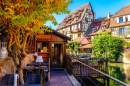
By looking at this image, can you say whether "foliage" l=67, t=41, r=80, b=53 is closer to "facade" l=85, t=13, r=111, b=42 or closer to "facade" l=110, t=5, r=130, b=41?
"facade" l=85, t=13, r=111, b=42

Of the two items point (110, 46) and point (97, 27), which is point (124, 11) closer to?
point (97, 27)

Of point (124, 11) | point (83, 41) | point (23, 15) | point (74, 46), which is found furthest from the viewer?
point (74, 46)

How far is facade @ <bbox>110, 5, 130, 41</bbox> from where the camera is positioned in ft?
77.1

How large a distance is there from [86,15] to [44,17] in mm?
29416

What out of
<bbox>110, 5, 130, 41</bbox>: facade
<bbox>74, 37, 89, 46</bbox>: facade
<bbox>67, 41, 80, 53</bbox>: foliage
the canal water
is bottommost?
the canal water

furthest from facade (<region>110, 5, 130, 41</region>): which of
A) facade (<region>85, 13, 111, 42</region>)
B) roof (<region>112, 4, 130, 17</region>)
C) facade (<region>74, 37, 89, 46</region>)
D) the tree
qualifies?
the tree

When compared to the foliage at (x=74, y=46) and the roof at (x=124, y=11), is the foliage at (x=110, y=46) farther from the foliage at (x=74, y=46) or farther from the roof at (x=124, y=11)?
the foliage at (x=74, y=46)

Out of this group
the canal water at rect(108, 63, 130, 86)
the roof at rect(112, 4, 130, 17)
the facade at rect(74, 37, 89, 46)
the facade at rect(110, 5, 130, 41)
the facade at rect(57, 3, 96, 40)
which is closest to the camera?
the canal water at rect(108, 63, 130, 86)

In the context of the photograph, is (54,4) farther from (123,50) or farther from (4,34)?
(123,50)

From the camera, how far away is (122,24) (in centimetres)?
2425

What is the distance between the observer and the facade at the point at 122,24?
23489 mm

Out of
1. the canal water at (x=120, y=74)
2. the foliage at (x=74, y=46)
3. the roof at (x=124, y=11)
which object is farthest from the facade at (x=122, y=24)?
the canal water at (x=120, y=74)

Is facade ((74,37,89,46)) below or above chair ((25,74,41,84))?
above

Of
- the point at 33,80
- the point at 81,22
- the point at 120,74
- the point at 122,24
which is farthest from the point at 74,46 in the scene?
the point at 33,80
